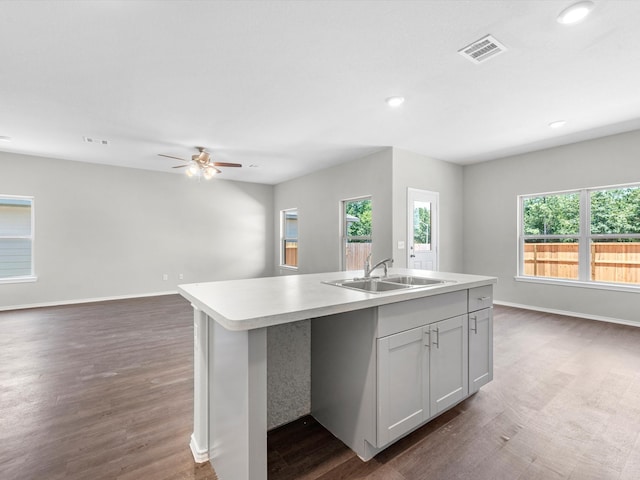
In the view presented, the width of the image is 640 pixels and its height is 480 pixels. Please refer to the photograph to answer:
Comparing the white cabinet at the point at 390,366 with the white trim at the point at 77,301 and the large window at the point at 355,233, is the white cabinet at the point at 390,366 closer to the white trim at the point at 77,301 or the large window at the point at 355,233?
the large window at the point at 355,233

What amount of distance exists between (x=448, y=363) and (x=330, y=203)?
4566 mm

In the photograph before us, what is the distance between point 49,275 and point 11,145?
2288 millimetres

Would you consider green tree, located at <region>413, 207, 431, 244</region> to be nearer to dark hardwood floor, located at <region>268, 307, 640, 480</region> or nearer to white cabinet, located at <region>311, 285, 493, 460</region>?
dark hardwood floor, located at <region>268, 307, 640, 480</region>

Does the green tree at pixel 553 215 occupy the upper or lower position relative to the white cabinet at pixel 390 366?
upper

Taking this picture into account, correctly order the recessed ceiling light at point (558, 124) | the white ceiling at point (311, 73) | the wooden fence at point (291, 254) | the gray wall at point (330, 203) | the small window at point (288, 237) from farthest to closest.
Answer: the small window at point (288, 237) < the wooden fence at point (291, 254) < the gray wall at point (330, 203) < the recessed ceiling light at point (558, 124) < the white ceiling at point (311, 73)

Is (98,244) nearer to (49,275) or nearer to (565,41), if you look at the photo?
(49,275)

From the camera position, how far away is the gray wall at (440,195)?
494 cm

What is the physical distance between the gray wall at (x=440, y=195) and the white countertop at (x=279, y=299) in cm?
285

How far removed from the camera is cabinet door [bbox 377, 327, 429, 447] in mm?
1620

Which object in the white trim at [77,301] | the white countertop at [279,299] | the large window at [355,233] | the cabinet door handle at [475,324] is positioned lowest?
the white trim at [77,301]

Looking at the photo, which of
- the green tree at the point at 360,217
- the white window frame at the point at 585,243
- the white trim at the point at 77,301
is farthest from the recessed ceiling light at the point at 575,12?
the white trim at the point at 77,301

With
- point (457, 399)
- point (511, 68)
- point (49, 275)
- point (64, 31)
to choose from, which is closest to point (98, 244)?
point (49, 275)

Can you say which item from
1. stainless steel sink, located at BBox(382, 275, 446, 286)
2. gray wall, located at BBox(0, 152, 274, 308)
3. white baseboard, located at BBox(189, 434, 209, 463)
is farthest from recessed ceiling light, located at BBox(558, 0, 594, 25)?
gray wall, located at BBox(0, 152, 274, 308)

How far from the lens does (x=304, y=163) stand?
595 cm
